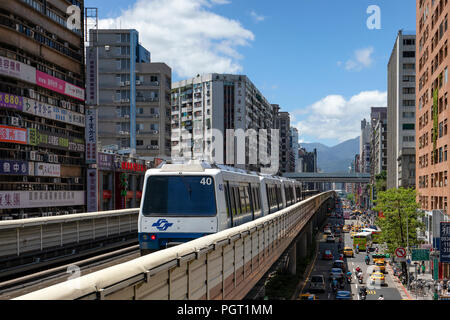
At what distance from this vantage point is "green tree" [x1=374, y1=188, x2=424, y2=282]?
56625 millimetres

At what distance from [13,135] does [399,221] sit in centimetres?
3935

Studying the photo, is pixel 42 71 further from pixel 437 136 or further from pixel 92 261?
pixel 437 136

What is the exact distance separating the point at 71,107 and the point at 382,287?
36.6 m

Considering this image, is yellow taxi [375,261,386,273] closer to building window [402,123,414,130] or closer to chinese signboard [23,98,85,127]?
chinese signboard [23,98,85,127]

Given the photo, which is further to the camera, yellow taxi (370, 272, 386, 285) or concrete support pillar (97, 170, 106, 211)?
concrete support pillar (97, 170, 106, 211)

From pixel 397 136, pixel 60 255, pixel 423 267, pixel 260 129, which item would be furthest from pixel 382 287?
pixel 260 129

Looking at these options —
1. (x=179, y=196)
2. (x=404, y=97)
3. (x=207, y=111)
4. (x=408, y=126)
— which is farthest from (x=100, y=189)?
(x=207, y=111)

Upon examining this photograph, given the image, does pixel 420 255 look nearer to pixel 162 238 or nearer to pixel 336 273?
pixel 336 273

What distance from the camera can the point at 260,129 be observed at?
161 metres

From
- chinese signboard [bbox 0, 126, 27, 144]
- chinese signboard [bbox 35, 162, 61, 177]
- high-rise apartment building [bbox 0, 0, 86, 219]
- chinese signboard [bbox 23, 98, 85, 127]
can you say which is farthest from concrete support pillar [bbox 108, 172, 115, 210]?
chinese signboard [bbox 0, 126, 27, 144]

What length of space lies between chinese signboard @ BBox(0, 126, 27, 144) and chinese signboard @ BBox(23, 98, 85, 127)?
258 centimetres

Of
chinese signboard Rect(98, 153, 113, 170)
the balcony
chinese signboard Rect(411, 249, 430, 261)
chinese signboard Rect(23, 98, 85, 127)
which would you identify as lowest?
chinese signboard Rect(411, 249, 430, 261)
